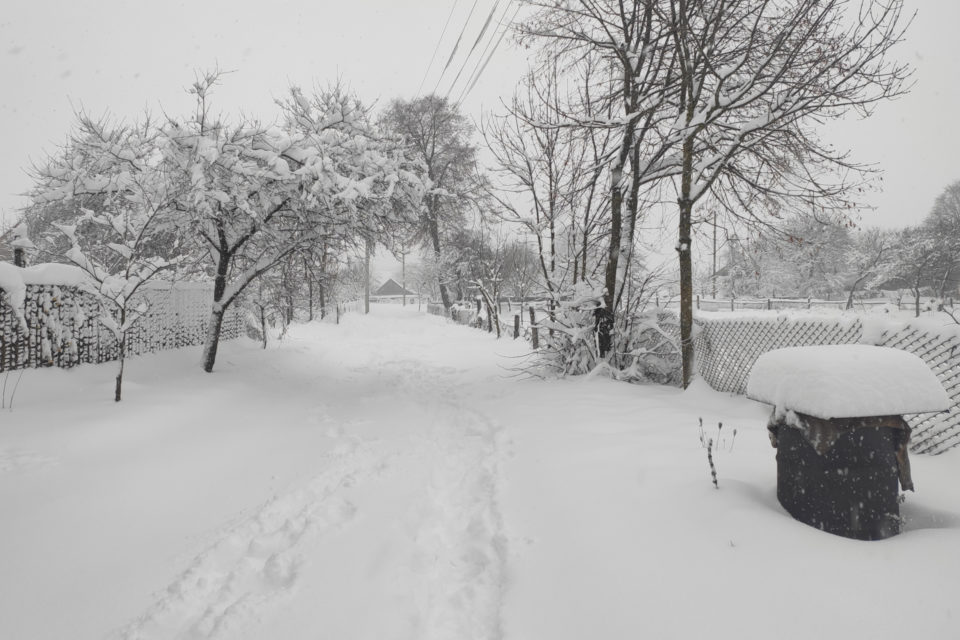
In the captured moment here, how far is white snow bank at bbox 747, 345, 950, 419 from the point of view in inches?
83.8

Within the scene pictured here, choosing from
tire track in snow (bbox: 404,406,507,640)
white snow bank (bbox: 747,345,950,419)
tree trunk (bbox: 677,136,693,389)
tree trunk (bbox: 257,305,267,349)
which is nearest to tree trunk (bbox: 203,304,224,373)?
tree trunk (bbox: 257,305,267,349)

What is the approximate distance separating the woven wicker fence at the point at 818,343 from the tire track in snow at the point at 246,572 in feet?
16.1

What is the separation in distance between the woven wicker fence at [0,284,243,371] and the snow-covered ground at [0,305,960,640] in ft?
1.21

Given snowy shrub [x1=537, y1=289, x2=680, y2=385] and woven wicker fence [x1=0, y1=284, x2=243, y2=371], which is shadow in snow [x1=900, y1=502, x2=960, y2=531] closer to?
Result: snowy shrub [x1=537, y1=289, x2=680, y2=385]

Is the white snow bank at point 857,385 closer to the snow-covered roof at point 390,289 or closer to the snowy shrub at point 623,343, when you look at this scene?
the snowy shrub at point 623,343

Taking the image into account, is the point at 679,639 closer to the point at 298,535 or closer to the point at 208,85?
the point at 298,535

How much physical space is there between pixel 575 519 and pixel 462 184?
22381 mm

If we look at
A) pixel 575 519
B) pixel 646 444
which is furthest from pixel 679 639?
pixel 646 444

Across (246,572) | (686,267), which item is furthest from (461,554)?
(686,267)

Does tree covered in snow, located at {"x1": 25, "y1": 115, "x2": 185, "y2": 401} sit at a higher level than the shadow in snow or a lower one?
higher

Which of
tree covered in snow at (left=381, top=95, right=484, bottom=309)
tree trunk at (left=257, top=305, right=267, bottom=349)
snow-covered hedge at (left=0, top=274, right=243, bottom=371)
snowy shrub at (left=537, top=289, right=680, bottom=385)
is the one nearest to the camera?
snow-covered hedge at (left=0, top=274, right=243, bottom=371)

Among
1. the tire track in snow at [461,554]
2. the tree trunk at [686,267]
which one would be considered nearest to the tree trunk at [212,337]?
the tire track in snow at [461,554]

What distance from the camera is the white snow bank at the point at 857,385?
213cm

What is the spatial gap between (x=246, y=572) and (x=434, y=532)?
3.77ft
